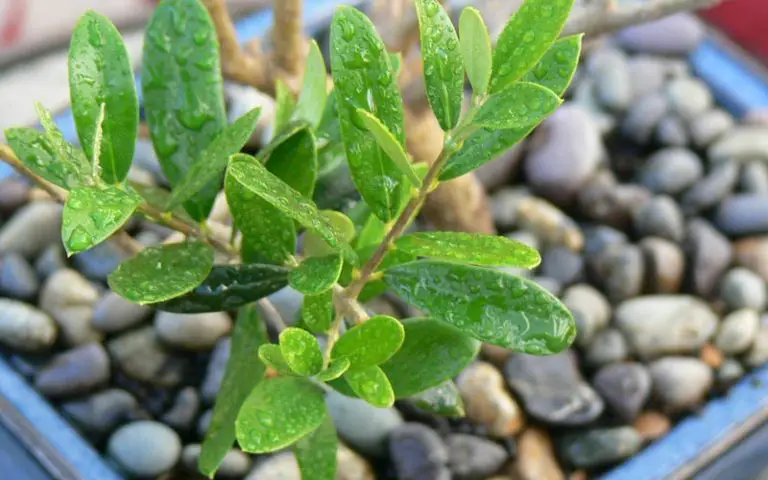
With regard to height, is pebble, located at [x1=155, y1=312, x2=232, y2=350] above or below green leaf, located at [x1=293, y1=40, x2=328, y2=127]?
below

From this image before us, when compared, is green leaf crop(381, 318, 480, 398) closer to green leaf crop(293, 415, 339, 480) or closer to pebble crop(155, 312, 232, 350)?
green leaf crop(293, 415, 339, 480)

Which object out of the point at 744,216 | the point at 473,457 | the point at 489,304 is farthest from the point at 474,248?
the point at 744,216

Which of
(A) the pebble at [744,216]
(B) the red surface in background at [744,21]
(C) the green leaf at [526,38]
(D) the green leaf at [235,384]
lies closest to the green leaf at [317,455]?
(D) the green leaf at [235,384]

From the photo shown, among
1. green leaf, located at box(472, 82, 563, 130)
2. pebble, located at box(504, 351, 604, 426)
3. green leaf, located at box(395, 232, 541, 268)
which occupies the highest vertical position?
green leaf, located at box(472, 82, 563, 130)

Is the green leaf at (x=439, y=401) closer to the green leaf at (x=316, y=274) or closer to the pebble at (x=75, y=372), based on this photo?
the green leaf at (x=316, y=274)

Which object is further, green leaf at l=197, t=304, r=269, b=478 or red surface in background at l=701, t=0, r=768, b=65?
red surface in background at l=701, t=0, r=768, b=65

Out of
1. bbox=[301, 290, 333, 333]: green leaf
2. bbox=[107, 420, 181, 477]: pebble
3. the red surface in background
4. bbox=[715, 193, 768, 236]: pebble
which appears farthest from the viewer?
the red surface in background

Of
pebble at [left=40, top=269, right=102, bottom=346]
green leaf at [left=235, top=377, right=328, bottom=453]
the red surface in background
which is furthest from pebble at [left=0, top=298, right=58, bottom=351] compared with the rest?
the red surface in background

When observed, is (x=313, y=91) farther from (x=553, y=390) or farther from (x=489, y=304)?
(x=553, y=390)
